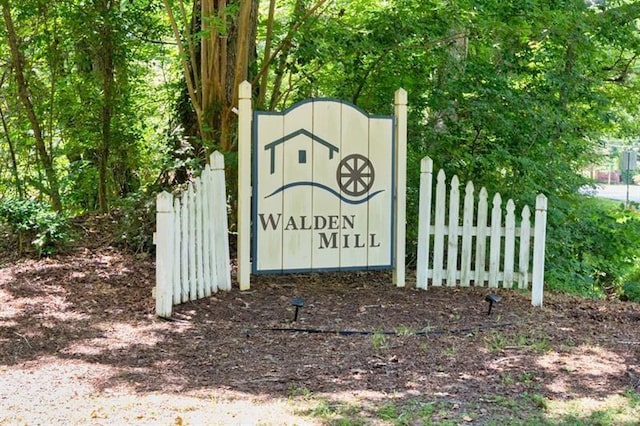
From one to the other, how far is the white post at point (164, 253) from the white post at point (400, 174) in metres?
2.44

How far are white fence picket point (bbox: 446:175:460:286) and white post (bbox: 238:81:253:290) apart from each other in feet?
6.48

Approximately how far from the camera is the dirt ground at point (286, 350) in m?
3.88

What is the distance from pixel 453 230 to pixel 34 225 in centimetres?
453

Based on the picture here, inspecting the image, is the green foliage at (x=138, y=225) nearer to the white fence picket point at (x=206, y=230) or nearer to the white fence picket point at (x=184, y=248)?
the white fence picket point at (x=206, y=230)

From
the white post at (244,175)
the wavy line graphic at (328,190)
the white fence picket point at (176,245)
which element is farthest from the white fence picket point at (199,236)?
the wavy line graphic at (328,190)

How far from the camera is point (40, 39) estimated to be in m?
9.93

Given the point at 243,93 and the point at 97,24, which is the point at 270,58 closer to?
the point at 243,93

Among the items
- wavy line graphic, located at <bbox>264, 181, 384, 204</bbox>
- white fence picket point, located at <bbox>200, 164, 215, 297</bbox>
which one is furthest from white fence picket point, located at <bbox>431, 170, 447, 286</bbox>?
white fence picket point, located at <bbox>200, 164, 215, 297</bbox>

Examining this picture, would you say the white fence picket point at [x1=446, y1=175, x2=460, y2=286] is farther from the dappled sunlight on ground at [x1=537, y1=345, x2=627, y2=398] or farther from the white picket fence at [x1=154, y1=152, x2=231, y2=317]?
the white picket fence at [x1=154, y1=152, x2=231, y2=317]

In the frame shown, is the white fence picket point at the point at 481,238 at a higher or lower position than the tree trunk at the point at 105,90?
lower

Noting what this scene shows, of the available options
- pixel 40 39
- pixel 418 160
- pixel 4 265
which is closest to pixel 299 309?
pixel 418 160

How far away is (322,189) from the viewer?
22.9 ft

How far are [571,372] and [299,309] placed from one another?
2417 mm

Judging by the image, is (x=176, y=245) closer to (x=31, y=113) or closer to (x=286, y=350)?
(x=286, y=350)
